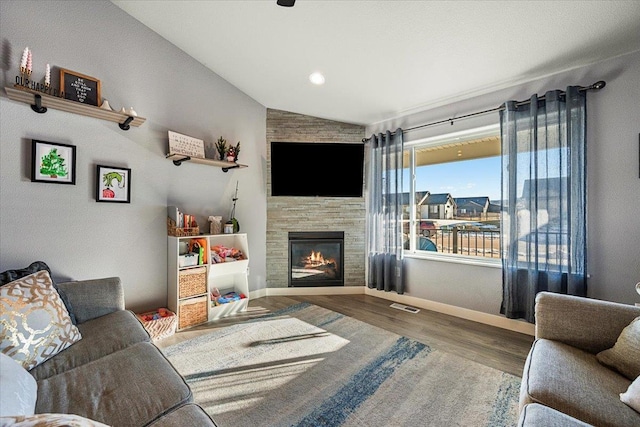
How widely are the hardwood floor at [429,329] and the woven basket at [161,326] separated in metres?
0.06

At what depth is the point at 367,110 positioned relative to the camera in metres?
3.46

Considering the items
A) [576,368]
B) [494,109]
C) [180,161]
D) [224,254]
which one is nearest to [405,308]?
[576,368]

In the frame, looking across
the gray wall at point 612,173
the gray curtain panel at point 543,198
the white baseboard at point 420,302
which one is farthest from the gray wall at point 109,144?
the gray wall at point 612,173

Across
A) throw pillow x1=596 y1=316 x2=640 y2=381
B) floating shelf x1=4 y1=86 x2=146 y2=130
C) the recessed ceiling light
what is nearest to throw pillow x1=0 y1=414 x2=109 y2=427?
throw pillow x1=596 y1=316 x2=640 y2=381

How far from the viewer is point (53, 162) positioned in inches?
81.2

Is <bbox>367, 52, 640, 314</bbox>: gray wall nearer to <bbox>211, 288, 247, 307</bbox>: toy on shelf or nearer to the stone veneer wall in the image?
the stone veneer wall

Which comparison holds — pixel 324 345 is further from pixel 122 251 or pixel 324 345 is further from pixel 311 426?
pixel 122 251

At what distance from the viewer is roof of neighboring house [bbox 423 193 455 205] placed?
330 centimetres

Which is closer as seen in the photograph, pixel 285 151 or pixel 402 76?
pixel 402 76

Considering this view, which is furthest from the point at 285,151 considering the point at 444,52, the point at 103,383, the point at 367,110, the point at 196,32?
the point at 103,383

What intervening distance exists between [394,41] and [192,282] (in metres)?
2.91

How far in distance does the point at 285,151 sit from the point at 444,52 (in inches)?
84.2

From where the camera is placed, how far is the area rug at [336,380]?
1528 mm

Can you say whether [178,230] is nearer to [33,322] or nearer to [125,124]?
[125,124]
